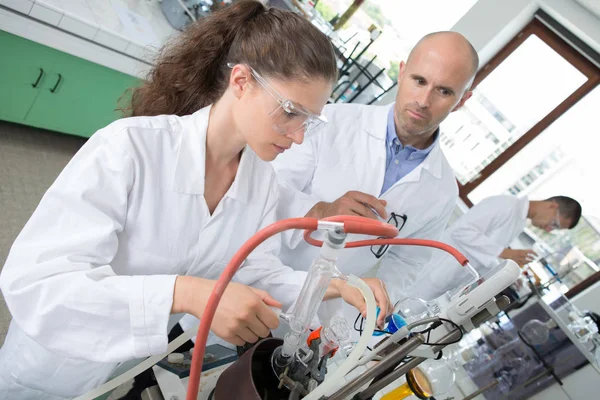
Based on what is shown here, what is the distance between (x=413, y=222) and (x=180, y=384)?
4.48 feet

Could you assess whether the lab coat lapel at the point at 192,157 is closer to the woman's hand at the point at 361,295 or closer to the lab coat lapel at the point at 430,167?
the woman's hand at the point at 361,295

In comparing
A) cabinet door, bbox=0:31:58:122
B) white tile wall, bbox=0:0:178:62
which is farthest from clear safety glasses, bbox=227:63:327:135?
cabinet door, bbox=0:31:58:122

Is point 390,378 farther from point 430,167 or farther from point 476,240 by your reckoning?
point 476,240

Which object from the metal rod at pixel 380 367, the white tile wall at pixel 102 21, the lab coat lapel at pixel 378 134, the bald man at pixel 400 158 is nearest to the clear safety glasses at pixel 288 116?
the metal rod at pixel 380 367

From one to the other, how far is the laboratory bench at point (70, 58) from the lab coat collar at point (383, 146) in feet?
3.74

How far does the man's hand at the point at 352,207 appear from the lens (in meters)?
1.39

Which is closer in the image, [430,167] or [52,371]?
[52,371]

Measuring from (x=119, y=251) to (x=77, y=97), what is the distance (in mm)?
2088

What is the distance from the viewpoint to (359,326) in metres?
1.16

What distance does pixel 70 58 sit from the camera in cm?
249

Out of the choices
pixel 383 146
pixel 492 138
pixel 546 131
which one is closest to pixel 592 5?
pixel 546 131

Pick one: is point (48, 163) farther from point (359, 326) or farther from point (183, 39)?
point (359, 326)

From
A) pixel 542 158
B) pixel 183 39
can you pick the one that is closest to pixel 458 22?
pixel 542 158

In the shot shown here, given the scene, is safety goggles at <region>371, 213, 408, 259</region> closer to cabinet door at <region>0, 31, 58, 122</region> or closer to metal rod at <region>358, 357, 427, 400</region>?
metal rod at <region>358, 357, 427, 400</region>
